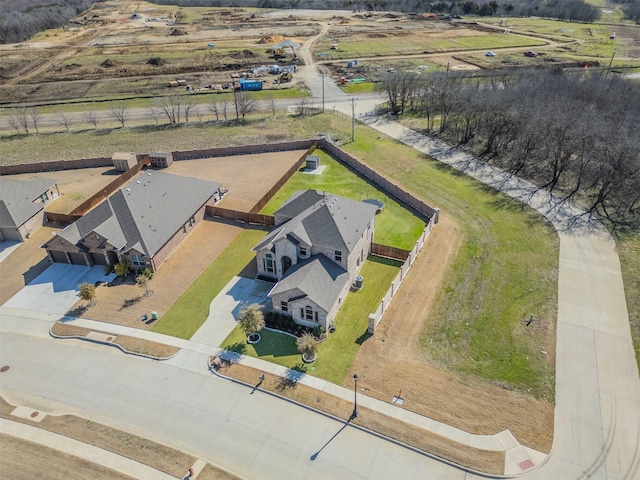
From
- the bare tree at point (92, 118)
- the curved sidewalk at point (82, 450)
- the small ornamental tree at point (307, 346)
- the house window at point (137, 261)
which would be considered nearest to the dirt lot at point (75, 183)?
the house window at point (137, 261)

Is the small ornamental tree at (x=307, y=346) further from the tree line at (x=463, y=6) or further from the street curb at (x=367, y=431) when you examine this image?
the tree line at (x=463, y=6)

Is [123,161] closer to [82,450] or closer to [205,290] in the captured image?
[205,290]

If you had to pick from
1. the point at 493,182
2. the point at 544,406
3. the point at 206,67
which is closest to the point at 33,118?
the point at 206,67

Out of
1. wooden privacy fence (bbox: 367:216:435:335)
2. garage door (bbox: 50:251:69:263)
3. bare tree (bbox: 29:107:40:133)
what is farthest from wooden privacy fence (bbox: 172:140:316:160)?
bare tree (bbox: 29:107:40:133)

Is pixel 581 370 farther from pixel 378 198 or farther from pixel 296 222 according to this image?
pixel 378 198

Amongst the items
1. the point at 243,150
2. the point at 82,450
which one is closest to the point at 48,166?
the point at 243,150

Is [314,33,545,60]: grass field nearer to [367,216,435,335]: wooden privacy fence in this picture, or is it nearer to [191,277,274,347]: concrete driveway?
[367,216,435,335]: wooden privacy fence
